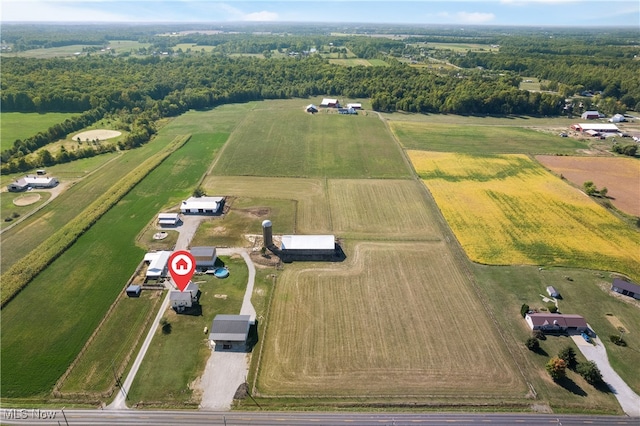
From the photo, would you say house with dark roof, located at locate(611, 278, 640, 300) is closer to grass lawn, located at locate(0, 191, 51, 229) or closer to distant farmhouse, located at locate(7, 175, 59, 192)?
grass lawn, located at locate(0, 191, 51, 229)

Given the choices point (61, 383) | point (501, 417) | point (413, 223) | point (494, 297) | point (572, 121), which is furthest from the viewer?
point (572, 121)

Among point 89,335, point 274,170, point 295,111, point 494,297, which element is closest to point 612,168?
point 494,297

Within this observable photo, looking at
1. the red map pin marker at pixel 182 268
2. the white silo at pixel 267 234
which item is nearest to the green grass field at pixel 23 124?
the white silo at pixel 267 234

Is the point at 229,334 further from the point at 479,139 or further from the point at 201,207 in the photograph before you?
the point at 479,139

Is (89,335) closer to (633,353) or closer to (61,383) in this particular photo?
(61,383)

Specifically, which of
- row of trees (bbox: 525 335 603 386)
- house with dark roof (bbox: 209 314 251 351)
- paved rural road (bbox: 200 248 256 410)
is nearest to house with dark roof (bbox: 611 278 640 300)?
row of trees (bbox: 525 335 603 386)

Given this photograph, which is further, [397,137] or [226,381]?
[397,137]
